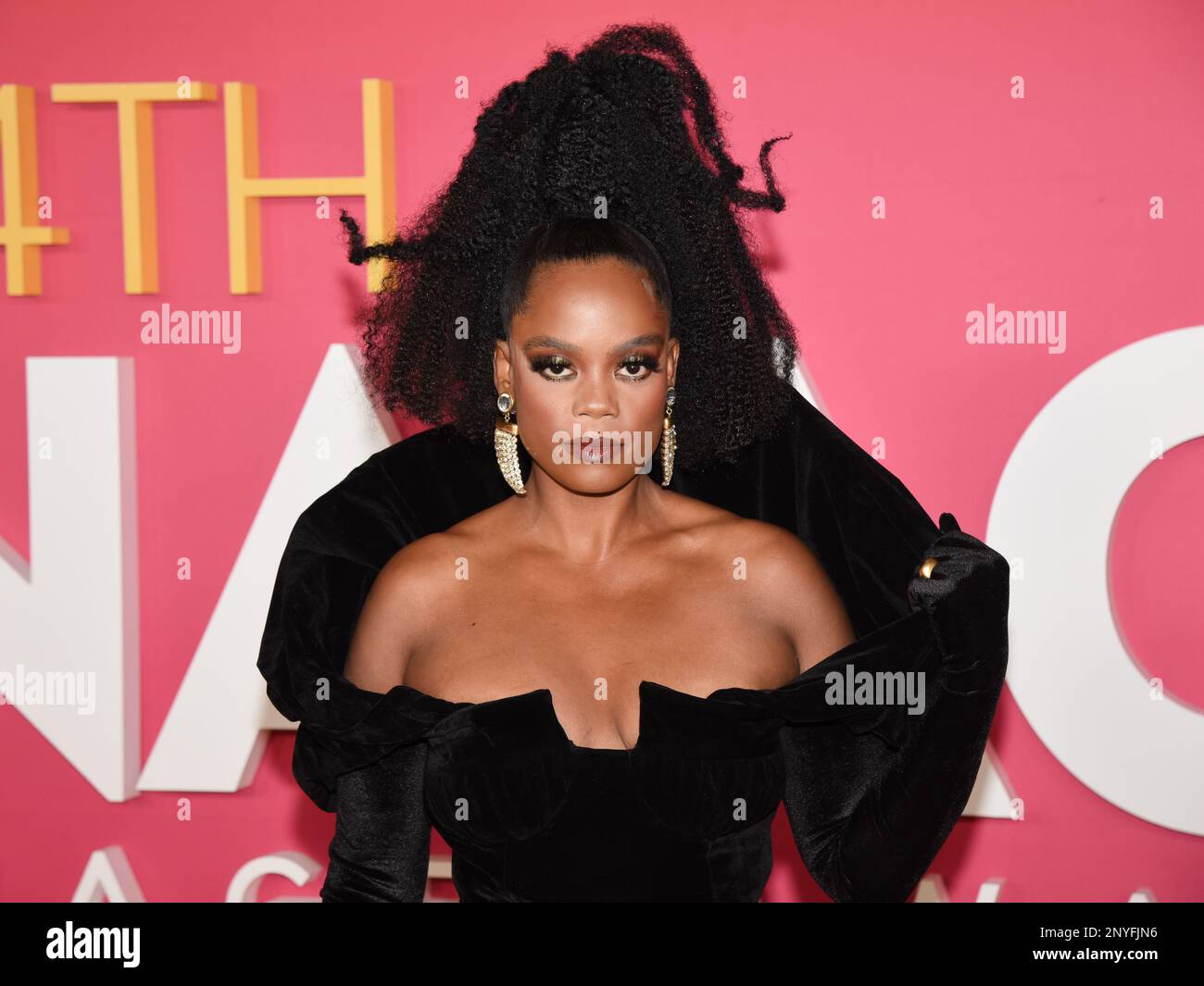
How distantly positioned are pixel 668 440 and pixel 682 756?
0.43m

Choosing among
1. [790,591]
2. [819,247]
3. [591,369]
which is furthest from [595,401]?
[819,247]

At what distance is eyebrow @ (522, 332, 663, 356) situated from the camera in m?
1.67

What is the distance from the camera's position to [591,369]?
167cm

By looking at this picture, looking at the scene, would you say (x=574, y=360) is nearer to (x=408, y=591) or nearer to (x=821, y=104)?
(x=408, y=591)

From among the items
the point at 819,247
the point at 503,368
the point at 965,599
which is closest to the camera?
the point at 965,599

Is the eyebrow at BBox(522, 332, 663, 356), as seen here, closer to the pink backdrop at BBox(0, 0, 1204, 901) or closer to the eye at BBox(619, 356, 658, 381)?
the eye at BBox(619, 356, 658, 381)

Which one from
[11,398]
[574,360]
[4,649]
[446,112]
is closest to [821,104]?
[446,112]

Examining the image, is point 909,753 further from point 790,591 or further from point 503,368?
point 503,368

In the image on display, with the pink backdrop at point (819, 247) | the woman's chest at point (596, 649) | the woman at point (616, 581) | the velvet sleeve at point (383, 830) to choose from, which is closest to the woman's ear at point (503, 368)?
the woman at point (616, 581)

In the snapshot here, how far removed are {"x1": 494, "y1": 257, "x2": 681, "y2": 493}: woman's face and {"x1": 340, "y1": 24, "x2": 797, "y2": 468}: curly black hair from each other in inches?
7.6

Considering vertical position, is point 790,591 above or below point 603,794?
above

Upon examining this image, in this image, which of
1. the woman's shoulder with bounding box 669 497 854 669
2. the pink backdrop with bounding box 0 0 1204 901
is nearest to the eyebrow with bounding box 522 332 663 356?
the woman's shoulder with bounding box 669 497 854 669

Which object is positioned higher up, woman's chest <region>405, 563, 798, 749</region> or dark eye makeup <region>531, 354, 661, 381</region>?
dark eye makeup <region>531, 354, 661, 381</region>

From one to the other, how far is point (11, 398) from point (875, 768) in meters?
2.25
